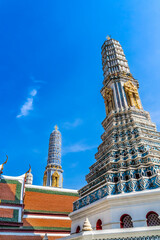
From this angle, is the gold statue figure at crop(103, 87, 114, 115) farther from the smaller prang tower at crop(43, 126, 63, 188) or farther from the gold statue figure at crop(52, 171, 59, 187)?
the gold statue figure at crop(52, 171, 59, 187)

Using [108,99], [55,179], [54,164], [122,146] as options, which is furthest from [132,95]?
[54,164]

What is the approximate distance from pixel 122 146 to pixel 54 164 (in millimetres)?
39989

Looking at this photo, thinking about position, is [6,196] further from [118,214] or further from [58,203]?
[118,214]

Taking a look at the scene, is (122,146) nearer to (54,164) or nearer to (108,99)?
(108,99)

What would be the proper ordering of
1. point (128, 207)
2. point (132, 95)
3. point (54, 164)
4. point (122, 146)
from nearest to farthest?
point (128, 207) → point (122, 146) → point (132, 95) → point (54, 164)

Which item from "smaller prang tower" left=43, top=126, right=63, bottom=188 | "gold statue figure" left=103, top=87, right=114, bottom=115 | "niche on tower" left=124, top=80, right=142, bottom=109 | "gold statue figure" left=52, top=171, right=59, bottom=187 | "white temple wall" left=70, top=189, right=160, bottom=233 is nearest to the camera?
"white temple wall" left=70, top=189, right=160, bottom=233

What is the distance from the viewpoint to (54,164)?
171 ft

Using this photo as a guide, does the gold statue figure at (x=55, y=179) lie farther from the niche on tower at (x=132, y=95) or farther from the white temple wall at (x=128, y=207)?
the white temple wall at (x=128, y=207)

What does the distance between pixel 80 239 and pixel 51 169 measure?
4426 cm

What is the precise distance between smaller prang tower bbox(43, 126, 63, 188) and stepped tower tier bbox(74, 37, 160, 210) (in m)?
32.4

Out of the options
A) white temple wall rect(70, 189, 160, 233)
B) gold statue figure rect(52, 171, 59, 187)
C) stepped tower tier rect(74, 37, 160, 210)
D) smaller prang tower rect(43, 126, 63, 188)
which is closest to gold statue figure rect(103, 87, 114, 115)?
stepped tower tier rect(74, 37, 160, 210)

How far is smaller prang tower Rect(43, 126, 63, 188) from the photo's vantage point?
48406 millimetres

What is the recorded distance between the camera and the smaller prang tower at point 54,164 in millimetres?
48406

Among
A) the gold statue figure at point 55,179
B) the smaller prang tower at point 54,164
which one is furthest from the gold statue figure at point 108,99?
the gold statue figure at point 55,179
